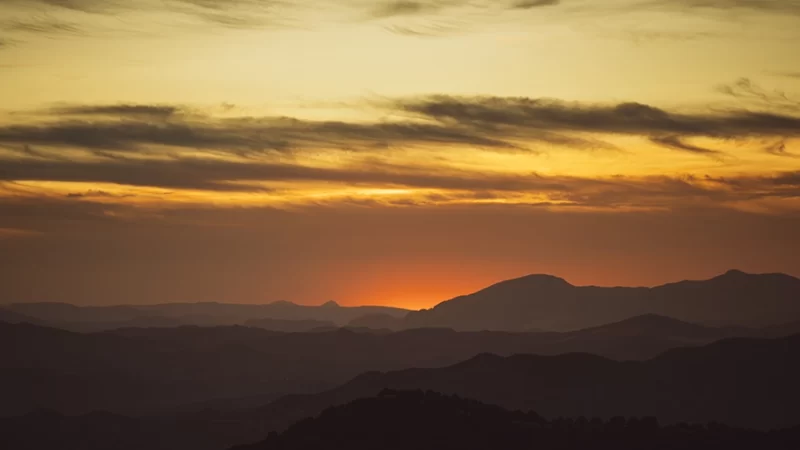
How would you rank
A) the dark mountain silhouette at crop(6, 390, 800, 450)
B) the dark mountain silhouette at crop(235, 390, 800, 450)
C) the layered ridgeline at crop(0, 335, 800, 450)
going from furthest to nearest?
the layered ridgeline at crop(0, 335, 800, 450), the dark mountain silhouette at crop(6, 390, 800, 450), the dark mountain silhouette at crop(235, 390, 800, 450)

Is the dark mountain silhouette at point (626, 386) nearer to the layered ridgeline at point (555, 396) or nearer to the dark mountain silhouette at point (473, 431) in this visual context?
the layered ridgeline at point (555, 396)

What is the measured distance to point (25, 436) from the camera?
171 metres

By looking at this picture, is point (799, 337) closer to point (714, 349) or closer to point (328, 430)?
point (714, 349)

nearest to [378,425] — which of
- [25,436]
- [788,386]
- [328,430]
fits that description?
[328,430]

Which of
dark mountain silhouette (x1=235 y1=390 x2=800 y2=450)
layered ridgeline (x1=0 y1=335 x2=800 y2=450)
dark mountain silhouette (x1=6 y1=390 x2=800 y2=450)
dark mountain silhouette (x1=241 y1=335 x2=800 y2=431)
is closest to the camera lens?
dark mountain silhouette (x1=235 y1=390 x2=800 y2=450)

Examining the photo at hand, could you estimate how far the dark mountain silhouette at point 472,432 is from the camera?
86562 mm

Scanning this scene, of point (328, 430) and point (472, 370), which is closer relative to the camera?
point (328, 430)

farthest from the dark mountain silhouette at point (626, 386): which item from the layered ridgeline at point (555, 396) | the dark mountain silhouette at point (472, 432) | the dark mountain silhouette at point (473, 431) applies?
the dark mountain silhouette at point (472, 432)

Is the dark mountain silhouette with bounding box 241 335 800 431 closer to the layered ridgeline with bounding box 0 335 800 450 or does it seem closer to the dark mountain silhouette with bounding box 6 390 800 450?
the layered ridgeline with bounding box 0 335 800 450

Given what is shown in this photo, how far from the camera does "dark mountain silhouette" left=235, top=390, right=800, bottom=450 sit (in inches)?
3408

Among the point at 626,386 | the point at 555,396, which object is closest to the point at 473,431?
the point at 555,396

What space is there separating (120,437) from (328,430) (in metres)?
87.4

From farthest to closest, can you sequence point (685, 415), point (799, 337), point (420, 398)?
1. point (799, 337)
2. point (685, 415)
3. point (420, 398)

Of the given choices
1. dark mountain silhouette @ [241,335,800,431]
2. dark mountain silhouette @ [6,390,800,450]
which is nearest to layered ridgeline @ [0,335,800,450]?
dark mountain silhouette @ [241,335,800,431]
